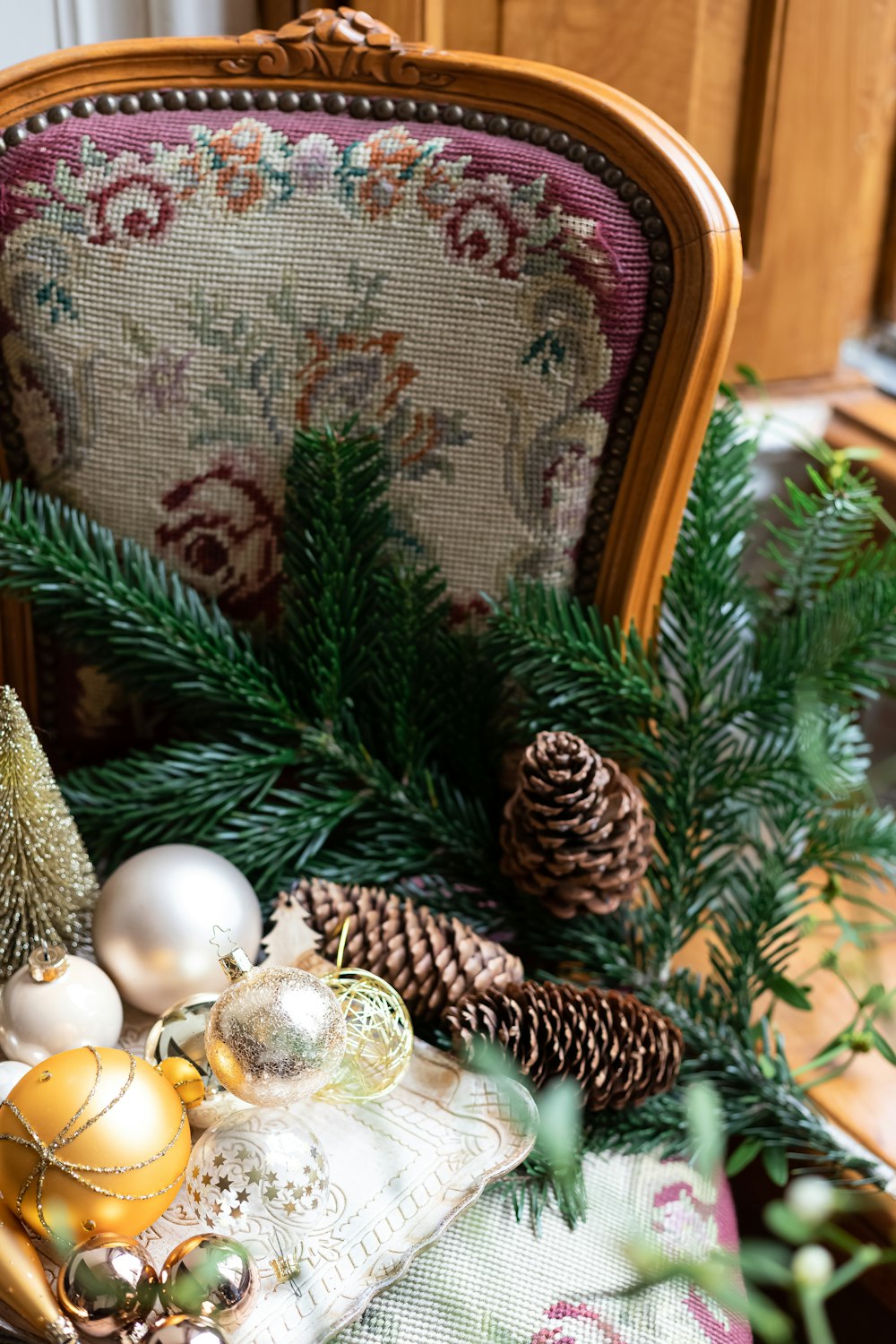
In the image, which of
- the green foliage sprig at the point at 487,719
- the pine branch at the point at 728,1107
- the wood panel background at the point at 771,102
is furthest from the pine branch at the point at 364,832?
the wood panel background at the point at 771,102

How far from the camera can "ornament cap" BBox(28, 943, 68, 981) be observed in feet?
1.50

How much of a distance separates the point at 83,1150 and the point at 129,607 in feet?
0.85

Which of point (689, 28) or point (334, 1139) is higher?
point (689, 28)

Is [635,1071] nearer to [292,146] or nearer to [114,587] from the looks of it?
[114,587]

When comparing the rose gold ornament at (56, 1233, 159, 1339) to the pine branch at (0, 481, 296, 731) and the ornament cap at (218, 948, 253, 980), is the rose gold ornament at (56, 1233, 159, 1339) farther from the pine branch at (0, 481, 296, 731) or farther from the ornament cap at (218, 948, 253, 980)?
the pine branch at (0, 481, 296, 731)

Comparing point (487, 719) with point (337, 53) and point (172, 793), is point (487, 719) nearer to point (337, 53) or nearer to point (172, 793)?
point (172, 793)

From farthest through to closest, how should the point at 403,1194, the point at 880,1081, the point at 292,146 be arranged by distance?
the point at 880,1081, the point at 292,146, the point at 403,1194

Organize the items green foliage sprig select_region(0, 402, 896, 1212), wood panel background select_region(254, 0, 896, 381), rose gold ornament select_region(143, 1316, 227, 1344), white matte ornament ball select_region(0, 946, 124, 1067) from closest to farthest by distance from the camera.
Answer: rose gold ornament select_region(143, 1316, 227, 1344) < white matte ornament ball select_region(0, 946, 124, 1067) < green foliage sprig select_region(0, 402, 896, 1212) < wood panel background select_region(254, 0, 896, 381)

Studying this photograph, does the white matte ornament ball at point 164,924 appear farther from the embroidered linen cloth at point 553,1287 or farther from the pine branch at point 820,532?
the pine branch at point 820,532

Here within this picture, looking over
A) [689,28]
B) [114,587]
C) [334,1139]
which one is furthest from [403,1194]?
[689,28]

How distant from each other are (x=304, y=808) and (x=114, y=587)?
0.46ft

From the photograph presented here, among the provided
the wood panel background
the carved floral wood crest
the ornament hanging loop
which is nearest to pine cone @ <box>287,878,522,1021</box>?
the ornament hanging loop

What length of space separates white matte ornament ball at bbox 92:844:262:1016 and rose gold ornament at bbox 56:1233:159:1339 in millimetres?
133

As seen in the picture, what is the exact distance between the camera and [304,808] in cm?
58
